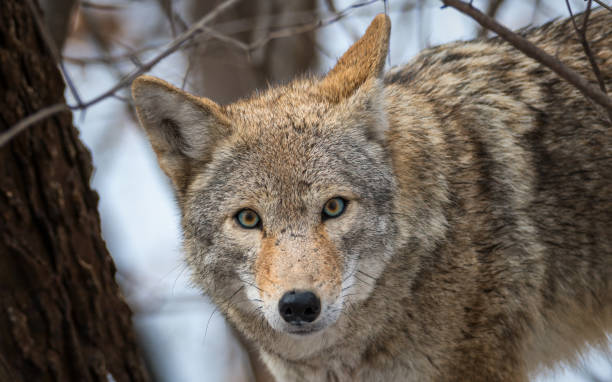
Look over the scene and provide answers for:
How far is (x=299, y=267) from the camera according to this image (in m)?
3.00

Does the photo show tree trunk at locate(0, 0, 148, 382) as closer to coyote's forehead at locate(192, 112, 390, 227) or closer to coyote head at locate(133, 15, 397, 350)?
coyote head at locate(133, 15, 397, 350)

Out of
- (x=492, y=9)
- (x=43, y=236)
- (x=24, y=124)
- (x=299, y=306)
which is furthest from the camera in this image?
(x=492, y=9)

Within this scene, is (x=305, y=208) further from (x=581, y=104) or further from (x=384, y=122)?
(x=581, y=104)

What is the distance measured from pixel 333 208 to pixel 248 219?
460mm

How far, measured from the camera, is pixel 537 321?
3.65 meters

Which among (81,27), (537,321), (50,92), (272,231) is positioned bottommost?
(537,321)

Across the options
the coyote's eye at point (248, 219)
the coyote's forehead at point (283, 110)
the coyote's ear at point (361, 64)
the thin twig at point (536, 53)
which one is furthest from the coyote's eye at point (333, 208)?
the thin twig at point (536, 53)

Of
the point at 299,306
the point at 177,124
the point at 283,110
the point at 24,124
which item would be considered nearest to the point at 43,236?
the point at 24,124

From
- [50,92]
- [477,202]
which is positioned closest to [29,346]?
[50,92]

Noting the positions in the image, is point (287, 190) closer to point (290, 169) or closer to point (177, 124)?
point (290, 169)

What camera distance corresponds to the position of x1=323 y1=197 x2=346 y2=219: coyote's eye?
332 centimetres

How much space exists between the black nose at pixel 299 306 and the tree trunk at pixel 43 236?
0.80 meters

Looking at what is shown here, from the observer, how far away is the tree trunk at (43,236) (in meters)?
2.30

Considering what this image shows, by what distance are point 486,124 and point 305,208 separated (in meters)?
1.38
